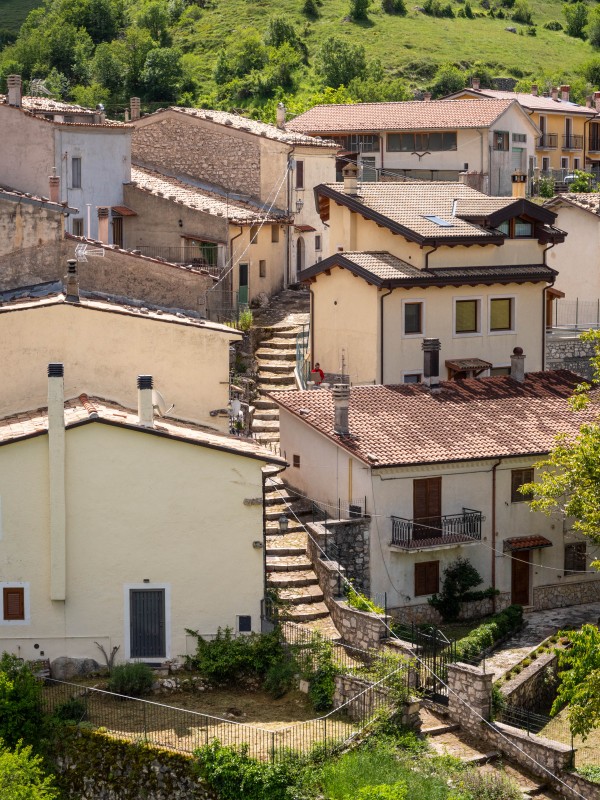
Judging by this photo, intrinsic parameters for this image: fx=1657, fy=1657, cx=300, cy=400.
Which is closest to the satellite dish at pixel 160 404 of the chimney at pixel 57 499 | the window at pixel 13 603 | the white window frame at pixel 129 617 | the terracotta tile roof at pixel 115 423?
the terracotta tile roof at pixel 115 423

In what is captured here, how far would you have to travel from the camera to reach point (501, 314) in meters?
49.5

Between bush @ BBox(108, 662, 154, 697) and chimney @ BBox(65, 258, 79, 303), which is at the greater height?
chimney @ BBox(65, 258, 79, 303)

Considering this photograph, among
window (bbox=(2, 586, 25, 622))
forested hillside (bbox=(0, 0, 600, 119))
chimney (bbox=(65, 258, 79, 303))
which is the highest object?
forested hillside (bbox=(0, 0, 600, 119))

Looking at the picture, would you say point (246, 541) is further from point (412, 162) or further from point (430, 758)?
point (412, 162)

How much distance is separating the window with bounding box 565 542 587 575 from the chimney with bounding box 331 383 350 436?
22.3 feet

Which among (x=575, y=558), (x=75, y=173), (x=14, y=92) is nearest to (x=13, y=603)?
(x=575, y=558)

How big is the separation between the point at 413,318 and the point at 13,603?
17793 millimetres

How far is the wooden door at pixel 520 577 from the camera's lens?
41562mm

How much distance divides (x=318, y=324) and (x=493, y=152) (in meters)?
31.4

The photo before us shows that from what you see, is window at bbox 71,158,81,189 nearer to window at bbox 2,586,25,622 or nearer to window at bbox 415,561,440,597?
window at bbox 415,561,440,597

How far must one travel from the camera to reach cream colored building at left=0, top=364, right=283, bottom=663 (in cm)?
3375

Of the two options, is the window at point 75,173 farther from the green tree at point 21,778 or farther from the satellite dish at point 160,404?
the green tree at point 21,778

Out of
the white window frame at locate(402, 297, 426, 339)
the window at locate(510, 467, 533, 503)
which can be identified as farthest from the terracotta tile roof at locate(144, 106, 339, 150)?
the window at locate(510, 467, 533, 503)

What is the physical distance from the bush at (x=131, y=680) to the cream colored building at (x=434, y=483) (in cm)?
776
